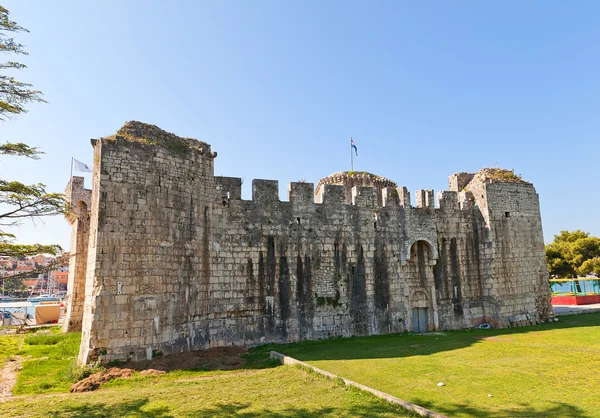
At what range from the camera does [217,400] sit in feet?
29.6

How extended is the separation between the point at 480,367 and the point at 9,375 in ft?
46.7

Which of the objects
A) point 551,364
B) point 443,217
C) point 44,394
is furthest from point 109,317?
point 443,217

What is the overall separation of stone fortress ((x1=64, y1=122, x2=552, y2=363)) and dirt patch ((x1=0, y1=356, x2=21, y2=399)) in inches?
78.4

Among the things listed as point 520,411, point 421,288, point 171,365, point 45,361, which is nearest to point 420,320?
point 421,288

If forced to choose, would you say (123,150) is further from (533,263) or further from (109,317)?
(533,263)

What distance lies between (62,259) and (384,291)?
1374 cm

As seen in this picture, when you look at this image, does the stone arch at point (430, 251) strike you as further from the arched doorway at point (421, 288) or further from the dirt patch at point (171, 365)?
the dirt patch at point (171, 365)

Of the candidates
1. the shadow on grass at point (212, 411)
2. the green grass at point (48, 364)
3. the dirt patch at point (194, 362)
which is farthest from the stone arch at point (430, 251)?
the green grass at point (48, 364)

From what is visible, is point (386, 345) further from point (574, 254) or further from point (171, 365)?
point (574, 254)

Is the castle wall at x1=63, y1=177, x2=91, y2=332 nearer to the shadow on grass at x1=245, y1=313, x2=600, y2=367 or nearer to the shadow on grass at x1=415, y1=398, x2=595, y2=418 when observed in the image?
the shadow on grass at x1=245, y1=313, x2=600, y2=367

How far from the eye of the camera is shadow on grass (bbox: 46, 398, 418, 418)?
7.79m

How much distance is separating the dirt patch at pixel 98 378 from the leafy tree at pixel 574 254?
4521cm

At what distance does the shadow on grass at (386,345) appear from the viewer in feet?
44.9

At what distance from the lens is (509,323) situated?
20.6 meters
